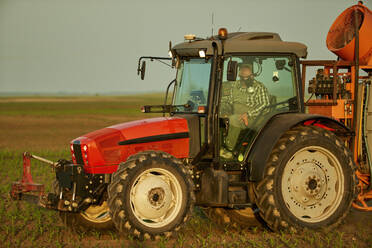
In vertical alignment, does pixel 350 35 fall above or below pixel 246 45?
above

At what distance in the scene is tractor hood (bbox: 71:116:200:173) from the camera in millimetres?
6938

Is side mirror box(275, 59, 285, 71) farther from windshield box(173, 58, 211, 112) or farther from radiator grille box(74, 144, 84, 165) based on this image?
radiator grille box(74, 144, 84, 165)

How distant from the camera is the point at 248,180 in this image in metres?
7.29

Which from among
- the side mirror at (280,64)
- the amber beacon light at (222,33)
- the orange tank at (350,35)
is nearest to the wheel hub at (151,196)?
the amber beacon light at (222,33)

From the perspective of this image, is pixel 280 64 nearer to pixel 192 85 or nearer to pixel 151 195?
pixel 192 85

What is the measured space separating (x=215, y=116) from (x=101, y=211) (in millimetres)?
2177

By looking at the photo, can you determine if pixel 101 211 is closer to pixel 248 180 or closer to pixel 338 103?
pixel 248 180

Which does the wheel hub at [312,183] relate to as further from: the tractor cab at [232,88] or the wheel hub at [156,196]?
the wheel hub at [156,196]

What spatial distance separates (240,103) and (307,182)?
4.62 ft

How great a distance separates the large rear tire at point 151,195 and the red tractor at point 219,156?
1 cm

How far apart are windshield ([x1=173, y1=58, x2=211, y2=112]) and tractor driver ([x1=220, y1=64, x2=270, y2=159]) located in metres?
0.28

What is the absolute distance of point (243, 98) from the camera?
24.2 feet

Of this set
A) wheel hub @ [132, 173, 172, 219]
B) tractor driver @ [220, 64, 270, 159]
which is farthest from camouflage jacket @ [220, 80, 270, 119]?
wheel hub @ [132, 173, 172, 219]

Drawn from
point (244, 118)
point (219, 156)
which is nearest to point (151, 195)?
point (219, 156)
